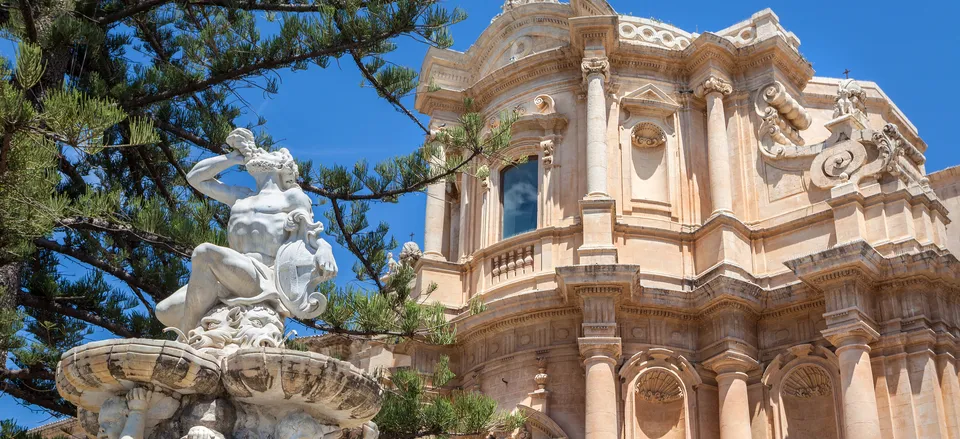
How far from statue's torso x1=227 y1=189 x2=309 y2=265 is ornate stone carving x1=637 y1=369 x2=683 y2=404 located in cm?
1021

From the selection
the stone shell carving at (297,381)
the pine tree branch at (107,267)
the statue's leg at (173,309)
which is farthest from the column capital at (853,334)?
the statue's leg at (173,309)

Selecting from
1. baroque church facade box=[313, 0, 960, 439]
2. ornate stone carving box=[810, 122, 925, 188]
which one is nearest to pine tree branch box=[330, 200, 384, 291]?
baroque church facade box=[313, 0, 960, 439]

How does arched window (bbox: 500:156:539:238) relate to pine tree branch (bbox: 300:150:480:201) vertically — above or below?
above

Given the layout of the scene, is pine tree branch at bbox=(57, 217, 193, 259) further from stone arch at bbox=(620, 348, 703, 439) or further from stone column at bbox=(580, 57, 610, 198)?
stone column at bbox=(580, 57, 610, 198)

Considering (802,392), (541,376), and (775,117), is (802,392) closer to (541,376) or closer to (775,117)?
(541,376)

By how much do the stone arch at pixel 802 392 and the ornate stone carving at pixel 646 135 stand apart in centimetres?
448

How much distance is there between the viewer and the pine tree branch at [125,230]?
32.5ft

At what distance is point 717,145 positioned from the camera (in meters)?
17.7

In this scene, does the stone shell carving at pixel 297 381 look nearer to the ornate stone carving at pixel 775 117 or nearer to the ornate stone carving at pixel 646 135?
the ornate stone carving at pixel 646 135

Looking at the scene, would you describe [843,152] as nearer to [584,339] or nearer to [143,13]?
[584,339]

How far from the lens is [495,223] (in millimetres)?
18312

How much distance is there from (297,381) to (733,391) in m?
10.9

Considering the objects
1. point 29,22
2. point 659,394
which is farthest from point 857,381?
point 29,22

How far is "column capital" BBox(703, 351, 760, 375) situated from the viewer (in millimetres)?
15430
